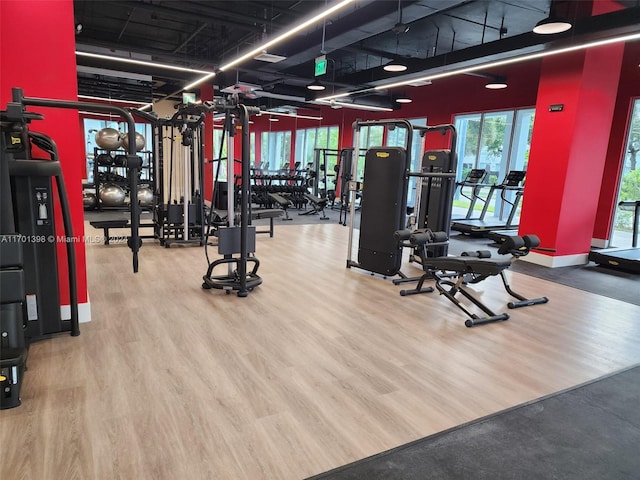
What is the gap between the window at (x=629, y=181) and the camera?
7332 millimetres

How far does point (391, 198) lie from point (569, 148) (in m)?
3.06

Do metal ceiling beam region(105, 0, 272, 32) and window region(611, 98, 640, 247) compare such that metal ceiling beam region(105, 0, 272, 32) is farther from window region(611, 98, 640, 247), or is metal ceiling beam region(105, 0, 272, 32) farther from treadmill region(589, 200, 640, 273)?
window region(611, 98, 640, 247)

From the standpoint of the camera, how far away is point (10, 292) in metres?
2.18

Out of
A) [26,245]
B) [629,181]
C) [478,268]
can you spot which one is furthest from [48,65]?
[629,181]

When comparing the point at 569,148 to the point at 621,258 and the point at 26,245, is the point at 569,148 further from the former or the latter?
the point at 26,245

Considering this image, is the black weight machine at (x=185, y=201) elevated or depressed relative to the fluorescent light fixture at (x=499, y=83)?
depressed

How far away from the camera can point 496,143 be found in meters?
10.1

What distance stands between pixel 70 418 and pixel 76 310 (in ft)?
3.77

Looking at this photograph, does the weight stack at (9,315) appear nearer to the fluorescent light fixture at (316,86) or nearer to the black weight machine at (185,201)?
the black weight machine at (185,201)

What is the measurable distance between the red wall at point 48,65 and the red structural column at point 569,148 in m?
5.82

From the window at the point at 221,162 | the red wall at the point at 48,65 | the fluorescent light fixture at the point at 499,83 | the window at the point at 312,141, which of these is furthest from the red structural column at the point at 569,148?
the window at the point at 312,141

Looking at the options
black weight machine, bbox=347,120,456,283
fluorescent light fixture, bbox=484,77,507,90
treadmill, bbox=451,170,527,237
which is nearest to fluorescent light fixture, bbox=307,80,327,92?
fluorescent light fixture, bbox=484,77,507,90

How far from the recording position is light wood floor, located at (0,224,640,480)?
1963 mm

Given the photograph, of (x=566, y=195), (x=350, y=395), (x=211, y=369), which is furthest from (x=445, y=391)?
(x=566, y=195)
